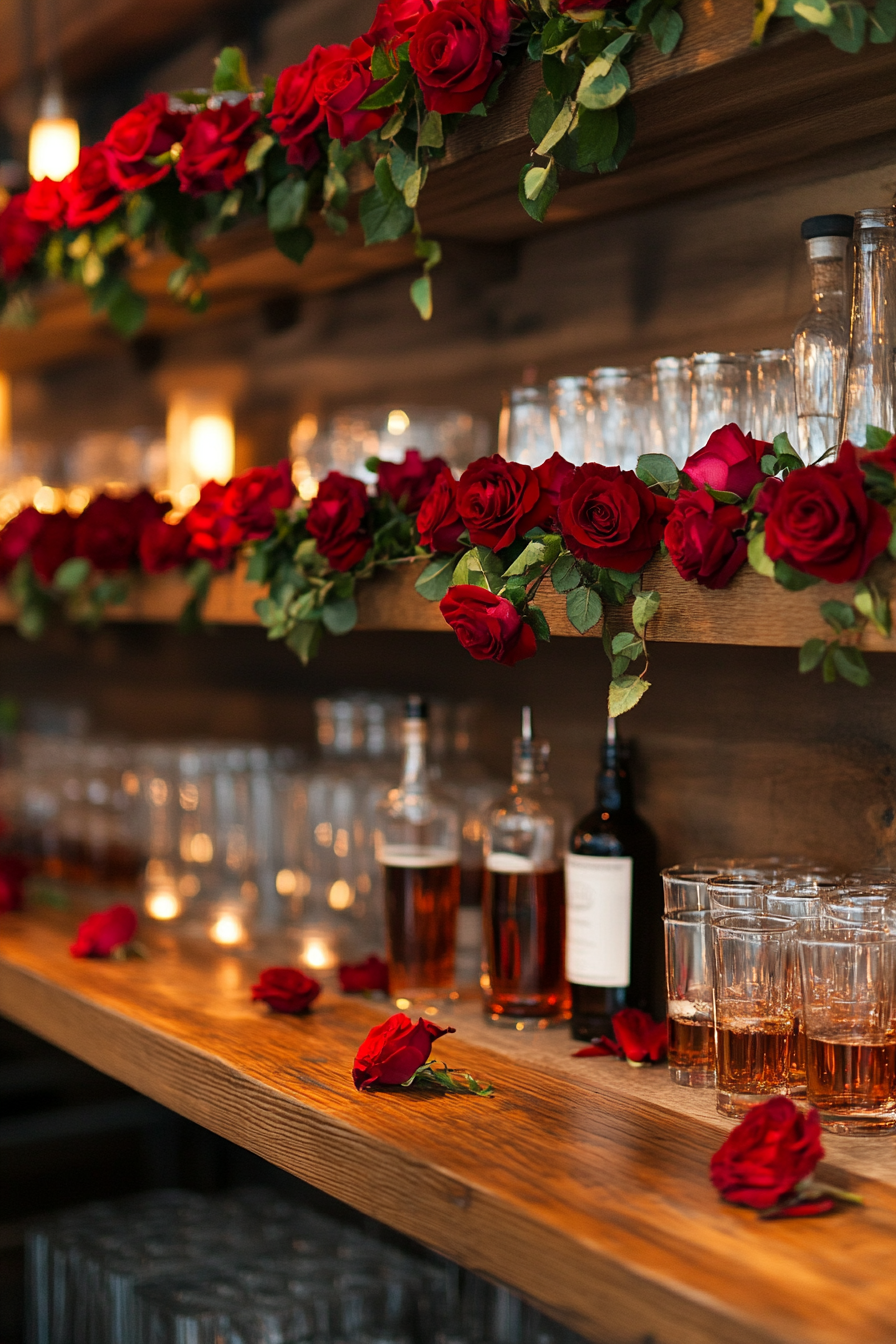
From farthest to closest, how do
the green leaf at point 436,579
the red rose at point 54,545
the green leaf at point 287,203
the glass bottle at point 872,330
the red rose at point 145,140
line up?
the red rose at point 54,545, the red rose at point 145,140, the green leaf at point 287,203, the green leaf at point 436,579, the glass bottle at point 872,330

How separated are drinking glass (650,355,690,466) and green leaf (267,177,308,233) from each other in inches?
18.3

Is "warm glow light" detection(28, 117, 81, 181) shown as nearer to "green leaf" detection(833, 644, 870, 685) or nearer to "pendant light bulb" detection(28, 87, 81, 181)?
"pendant light bulb" detection(28, 87, 81, 181)

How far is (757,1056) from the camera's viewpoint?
3.94ft

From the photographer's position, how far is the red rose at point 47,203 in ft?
6.18

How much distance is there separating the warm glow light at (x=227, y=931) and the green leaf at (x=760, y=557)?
3.54ft

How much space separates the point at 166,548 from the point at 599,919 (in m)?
0.76

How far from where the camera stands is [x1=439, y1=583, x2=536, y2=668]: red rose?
122 cm

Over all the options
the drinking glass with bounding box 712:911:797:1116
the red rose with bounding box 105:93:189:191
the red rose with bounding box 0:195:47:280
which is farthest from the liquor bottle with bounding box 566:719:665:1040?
the red rose with bounding box 0:195:47:280

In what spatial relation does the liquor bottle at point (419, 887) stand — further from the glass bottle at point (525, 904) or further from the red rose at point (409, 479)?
the red rose at point (409, 479)

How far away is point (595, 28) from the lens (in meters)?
1.16

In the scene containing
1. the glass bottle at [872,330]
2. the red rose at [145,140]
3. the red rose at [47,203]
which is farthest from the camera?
the red rose at [47,203]

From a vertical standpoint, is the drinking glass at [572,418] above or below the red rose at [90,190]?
below

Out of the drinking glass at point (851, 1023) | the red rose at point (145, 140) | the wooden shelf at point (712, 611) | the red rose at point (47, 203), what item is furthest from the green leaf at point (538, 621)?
the red rose at point (47, 203)

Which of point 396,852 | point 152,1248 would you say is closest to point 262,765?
point 396,852
